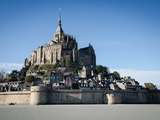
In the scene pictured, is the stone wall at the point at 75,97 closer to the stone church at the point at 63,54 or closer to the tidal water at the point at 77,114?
the tidal water at the point at 77,114

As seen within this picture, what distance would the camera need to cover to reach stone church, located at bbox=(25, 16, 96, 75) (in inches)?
3477

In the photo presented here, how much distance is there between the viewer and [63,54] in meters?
89.4

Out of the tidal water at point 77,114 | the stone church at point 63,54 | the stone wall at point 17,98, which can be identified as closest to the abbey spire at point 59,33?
the stone church at point 63,54

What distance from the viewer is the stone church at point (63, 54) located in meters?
88.3

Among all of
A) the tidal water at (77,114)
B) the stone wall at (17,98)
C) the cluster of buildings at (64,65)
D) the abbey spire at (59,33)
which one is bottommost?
the tidal water at (77,114)

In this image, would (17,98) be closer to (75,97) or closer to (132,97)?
(75,97)

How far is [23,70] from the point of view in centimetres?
9131

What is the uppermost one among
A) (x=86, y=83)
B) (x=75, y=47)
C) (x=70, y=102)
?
(x=75, y=47)

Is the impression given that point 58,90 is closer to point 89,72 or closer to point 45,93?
point 45,93

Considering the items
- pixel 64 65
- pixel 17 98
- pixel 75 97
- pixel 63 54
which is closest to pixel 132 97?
pixel 75 97

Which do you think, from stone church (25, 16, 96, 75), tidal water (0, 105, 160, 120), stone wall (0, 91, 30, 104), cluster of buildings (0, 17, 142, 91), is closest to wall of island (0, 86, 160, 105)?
stone wall (0, 91, 30, 104)

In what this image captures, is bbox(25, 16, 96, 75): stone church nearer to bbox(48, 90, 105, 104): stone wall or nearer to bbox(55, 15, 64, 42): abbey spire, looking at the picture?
bbox(55, 15, 64, 42): abbey spire

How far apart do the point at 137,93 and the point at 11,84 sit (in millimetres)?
32705

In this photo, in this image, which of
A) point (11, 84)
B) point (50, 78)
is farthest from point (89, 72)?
point (11, 84)
